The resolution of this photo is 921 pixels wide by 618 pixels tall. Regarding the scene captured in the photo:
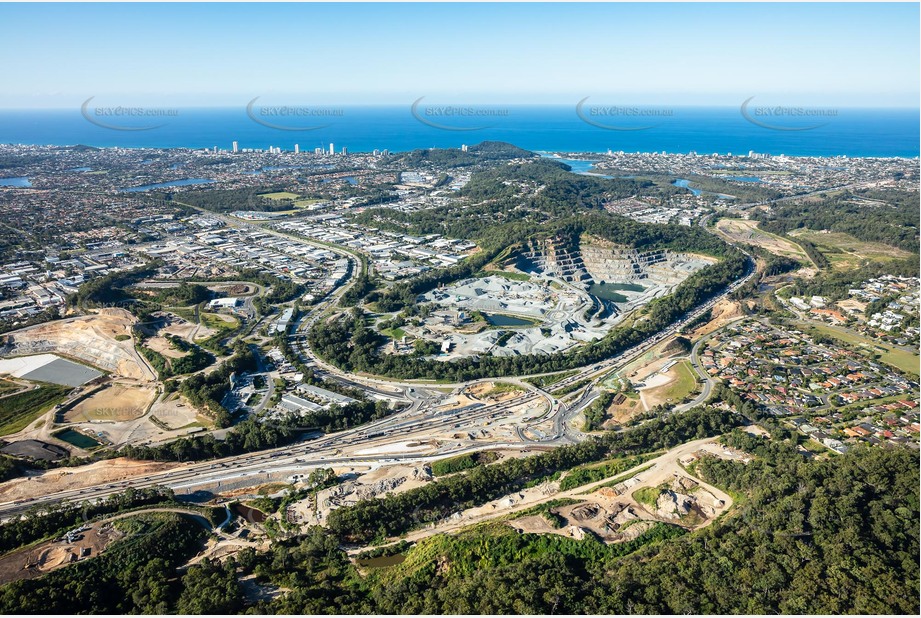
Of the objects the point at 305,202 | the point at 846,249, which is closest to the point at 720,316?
the point at 846,249

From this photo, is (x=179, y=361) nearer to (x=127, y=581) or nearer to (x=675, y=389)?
(x=127, y=581)

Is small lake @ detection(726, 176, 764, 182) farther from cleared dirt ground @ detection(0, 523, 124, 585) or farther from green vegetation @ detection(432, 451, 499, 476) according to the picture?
cleared dirt ground @ detection(0, 523, 124, 585)

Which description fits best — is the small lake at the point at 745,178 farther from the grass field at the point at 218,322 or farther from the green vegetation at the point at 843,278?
the grass field at the point at 218,322

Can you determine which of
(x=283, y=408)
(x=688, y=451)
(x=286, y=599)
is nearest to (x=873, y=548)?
(x=688, y=451)

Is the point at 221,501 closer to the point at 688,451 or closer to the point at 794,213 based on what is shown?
the point at 688,451

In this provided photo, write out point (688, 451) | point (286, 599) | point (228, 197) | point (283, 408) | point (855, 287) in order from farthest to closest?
point (228, 197)
point (855, 287)
point (283, 408)
point (688, 451)
point (286, 599)
